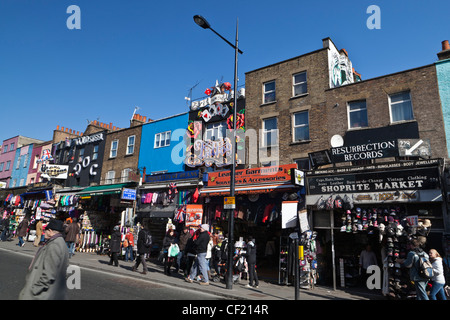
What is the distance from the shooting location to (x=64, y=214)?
85.9 feet

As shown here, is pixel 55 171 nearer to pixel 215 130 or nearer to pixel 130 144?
pixel 130 144

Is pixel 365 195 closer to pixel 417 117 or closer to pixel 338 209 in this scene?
pixel 338 209

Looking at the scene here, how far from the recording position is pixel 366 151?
12.3 m

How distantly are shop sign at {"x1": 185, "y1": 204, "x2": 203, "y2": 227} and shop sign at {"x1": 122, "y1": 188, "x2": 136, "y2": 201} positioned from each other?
488 centimetres

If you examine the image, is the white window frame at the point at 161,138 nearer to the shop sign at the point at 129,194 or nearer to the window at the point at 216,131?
the window at the point at 216,131

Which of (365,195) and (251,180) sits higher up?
(251,180)

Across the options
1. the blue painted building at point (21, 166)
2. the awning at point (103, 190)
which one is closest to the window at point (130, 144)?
the awning at point (103, 190)

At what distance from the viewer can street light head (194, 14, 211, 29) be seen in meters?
10.9

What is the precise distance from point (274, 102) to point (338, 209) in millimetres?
8011

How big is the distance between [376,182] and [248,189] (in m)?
5.50

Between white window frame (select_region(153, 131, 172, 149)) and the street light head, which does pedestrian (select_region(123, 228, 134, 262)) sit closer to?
white window frame (select_region(153, 131, 172, 149))
